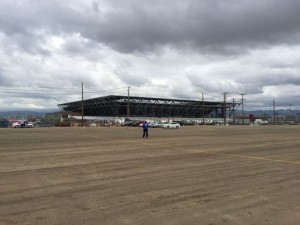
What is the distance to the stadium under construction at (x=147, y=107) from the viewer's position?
146 metres

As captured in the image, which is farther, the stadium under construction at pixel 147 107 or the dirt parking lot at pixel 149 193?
the stadium under construction at pixel 147 107

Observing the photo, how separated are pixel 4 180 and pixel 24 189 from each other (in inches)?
63.5

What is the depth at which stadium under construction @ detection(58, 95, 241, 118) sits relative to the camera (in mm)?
146375

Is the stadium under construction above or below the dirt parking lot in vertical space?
above

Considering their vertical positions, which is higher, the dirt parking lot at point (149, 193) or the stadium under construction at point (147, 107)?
the stadium under construction at point (147, 107)

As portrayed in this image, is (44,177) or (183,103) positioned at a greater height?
(183,103)

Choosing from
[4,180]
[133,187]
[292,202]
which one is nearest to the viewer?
[292,202]

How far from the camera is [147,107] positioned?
504 feet

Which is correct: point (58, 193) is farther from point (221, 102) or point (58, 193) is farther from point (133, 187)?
point (221, 102)

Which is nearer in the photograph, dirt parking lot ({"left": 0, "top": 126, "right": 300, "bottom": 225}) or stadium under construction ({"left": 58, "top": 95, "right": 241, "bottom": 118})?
dirt parking lot ({"left": 0, "top": 126, "right": 300, "bottom": 225})

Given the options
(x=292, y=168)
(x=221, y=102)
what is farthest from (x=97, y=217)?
(x=221, y=102)

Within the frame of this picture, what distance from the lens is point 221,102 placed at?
17375 centimetres

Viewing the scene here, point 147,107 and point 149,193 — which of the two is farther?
point 147,107

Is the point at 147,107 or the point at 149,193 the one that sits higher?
the point at 147,107
